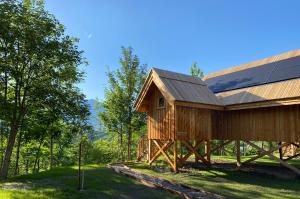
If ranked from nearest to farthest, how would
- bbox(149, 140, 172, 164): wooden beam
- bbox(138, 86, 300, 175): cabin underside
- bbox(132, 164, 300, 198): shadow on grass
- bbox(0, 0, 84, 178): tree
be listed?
1. bbox(132, 164, 300, 198): shadow on grass
2. bbox(138, 86, 300, 175): cabin underside
3. bbox(0, 0, 84, 178): tree
4. bbox(149, 140, 172, 164): wooden beam

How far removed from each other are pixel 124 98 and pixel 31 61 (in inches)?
454

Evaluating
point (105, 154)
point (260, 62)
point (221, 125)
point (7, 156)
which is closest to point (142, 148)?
point (221, 125)

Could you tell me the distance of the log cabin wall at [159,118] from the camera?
1598cm

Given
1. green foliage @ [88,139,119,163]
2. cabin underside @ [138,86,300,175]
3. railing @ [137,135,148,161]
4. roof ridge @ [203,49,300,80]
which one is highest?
roof ridge @ [203,49,300,80]

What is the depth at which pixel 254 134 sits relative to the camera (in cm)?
1552

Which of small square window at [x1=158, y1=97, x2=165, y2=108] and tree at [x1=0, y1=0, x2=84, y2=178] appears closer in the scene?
tree at [x1=0, y1=0, x2=84, y2=178]

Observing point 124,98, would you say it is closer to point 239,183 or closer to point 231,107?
point 231,107

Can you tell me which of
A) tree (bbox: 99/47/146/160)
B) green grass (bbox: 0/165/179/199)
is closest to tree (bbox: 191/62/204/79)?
tree (bbox: 99/47/146/160)

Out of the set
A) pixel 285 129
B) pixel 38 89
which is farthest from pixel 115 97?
pixel 285 129

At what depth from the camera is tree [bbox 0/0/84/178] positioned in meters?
15.4

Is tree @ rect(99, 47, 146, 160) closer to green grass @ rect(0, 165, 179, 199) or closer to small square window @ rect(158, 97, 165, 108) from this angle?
small square window @ rect(158, 97, 165, 108)

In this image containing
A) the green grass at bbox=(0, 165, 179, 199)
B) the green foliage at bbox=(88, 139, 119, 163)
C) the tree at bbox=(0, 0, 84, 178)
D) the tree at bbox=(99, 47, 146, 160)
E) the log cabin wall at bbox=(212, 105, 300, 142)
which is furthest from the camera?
the green foliage at bbox=(88, 139, 119, 163)

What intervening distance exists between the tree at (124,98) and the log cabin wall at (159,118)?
26.6 feet

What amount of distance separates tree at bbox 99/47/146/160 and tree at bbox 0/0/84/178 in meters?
8.70
